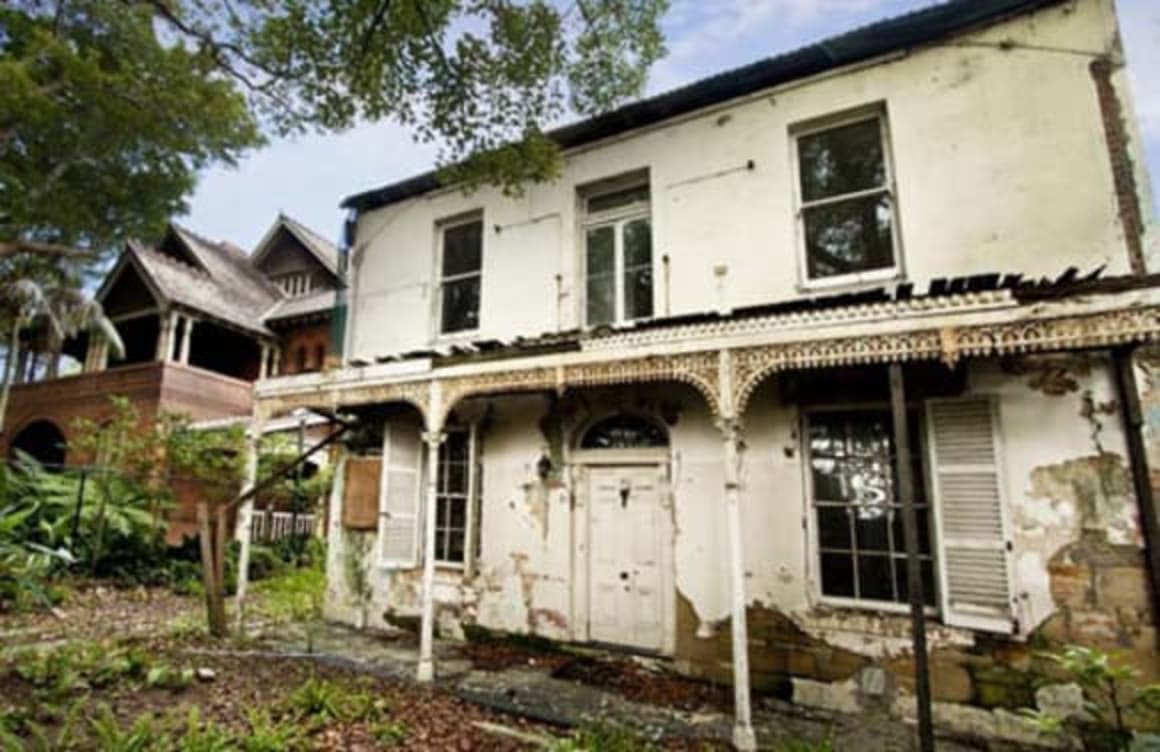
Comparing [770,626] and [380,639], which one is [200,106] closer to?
[380,639]

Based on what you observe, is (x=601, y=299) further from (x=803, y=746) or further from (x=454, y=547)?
(x=803, y=746)

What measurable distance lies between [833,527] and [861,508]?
31cm

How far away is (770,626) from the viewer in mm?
5309

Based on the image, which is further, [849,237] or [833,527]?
[849,237]

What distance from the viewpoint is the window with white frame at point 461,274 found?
7.87m

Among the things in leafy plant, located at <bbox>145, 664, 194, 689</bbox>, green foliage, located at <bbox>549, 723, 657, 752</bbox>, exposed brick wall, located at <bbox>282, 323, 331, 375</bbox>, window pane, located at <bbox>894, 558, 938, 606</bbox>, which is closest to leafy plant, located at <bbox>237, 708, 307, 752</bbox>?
leafy plant, located at <bbox>145, 664, 194, 689</bbox>

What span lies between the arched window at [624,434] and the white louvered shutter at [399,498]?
99.0 inches

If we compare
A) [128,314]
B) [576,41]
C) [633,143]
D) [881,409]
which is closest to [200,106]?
[576,41]

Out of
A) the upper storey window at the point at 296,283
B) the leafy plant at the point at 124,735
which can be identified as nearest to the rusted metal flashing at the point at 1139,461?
the leafy plant at the point at 124,735

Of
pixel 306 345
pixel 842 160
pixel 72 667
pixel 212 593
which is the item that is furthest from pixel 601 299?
pixel 306 345

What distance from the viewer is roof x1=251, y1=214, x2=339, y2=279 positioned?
1914 cm

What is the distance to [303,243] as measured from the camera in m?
19.5

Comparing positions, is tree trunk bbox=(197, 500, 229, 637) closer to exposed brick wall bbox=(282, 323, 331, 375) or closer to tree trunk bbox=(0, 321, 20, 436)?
exposed brick wall bbox=(282, 323, 331, 375)

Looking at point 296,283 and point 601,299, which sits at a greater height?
point 296,283
